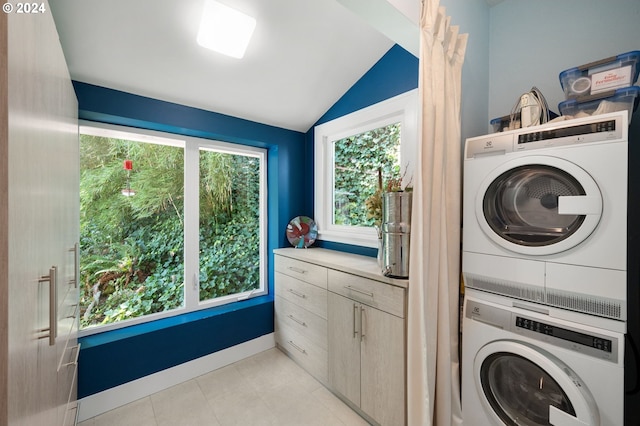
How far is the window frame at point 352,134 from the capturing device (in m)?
1.96

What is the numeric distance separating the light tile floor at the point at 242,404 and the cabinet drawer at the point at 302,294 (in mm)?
585

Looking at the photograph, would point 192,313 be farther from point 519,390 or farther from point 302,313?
point 519,390

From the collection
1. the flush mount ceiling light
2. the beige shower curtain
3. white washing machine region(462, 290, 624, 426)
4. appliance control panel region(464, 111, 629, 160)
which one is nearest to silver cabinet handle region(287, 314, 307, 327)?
the beige shower curtain

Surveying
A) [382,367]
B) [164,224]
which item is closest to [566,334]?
[382,367]

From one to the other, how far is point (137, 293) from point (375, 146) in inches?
93.7

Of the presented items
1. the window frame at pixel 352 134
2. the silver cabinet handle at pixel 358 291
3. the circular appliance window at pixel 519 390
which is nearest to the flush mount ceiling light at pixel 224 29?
the window frame at pixel 352 134

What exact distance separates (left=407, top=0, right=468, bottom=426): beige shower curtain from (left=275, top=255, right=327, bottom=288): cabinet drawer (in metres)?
0.85

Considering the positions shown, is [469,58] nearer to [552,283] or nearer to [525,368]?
[552,283]

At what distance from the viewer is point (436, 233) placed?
134 cm

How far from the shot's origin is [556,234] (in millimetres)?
1149

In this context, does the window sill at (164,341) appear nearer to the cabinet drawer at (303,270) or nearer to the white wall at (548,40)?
the cabinet drawer at (303,270)

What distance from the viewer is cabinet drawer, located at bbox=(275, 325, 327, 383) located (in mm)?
2062

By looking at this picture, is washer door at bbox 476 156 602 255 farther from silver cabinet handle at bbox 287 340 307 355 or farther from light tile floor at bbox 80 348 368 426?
silver cabinet handle at bbox 287 340 307 355

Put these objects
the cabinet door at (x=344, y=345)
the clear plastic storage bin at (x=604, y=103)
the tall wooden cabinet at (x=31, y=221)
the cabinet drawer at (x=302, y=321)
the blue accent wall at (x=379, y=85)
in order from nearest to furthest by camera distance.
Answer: the tall wooden cabinet at (x=31, y=221), the clear plastic storage bin at (x=604, y=103), the cabinet door at (x=344, y=345), the blue accent wall at (x=379, y=85), the cabinet drawer at (x=302, y=321)
